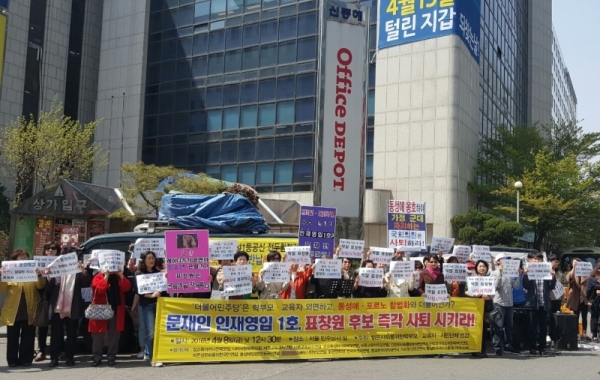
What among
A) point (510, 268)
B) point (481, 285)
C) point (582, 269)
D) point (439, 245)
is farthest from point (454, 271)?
point (582, 269)

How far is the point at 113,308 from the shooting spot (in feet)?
33.1

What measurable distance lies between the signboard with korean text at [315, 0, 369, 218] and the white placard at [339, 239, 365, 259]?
4.24 metres

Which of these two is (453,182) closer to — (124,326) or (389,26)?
(389,26)

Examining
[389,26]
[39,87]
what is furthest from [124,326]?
[39,87]

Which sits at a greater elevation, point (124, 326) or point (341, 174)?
point (341, 174)

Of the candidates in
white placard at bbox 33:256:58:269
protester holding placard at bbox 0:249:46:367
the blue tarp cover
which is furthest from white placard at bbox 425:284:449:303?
protester holding placard at bbox 0:249:46:367

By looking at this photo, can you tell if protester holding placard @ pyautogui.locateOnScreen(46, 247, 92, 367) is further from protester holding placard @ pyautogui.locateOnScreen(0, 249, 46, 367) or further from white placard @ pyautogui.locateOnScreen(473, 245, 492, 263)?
white placard @ pyautogui.locateOnScreen(473, 245, 492, 263)

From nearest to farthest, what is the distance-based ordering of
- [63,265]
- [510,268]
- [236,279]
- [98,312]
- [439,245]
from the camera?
[63,265] → [98,312] → [236,279] → [510,268] → [439,245]

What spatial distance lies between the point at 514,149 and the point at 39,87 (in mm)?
30725

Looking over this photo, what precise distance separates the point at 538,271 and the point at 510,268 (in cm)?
77

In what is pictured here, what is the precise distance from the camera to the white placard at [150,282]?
9977 mm

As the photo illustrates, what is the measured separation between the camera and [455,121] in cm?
3334

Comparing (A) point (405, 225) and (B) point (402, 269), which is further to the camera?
(A) point (405, 225)

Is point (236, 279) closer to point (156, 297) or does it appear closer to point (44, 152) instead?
point (156, 297)
